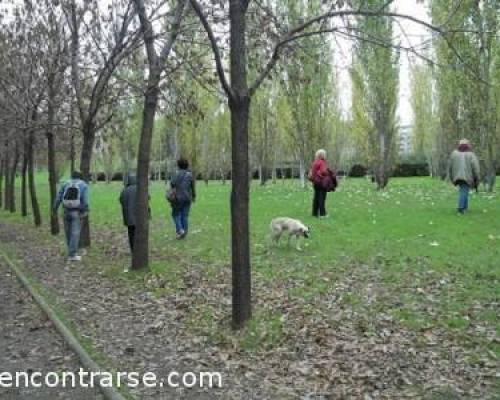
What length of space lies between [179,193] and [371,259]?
5246 mm

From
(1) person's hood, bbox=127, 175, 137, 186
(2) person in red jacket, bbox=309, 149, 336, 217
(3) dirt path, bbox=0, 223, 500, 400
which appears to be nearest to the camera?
(3) dirt path, bbox=0, 223, 500, 400

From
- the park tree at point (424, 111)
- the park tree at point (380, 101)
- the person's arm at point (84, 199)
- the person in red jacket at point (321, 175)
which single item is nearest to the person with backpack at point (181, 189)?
the person's arm at point (84, 199)

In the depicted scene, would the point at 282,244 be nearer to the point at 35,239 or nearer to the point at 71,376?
the point at 71,376

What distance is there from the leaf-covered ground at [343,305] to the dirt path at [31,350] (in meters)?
0.67

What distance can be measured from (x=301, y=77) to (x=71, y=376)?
5.00 m

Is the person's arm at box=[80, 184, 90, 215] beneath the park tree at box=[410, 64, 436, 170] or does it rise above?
beneath

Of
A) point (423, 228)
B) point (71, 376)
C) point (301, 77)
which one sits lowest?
point (71, 376)

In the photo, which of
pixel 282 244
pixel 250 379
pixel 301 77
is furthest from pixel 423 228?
pixel 250 379

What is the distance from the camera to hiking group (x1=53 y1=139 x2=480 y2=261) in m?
11.6

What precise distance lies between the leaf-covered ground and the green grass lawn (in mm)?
30

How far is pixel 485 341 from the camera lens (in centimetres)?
588

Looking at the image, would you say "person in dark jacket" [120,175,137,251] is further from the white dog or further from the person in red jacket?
the person in red jacket

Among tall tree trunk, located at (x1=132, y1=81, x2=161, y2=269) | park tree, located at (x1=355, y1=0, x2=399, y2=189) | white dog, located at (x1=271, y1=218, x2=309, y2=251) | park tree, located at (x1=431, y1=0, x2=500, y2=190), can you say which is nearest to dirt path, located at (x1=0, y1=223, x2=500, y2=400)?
tall tree trunk, located at (x1=132, y1=81, x2=161, y2=269)

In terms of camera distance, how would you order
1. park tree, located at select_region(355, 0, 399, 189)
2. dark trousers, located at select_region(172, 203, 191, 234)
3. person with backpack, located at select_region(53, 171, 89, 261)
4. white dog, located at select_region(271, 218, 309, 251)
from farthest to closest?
park tree, located at select_region(355, 0, 399, 189) < dark trousers, located at select_region(172, 203, 191, 234) < person with backpack, located at select_region(53, 171, 89, 261) < white dog, located at select_region(271, 218, 309, 251)
